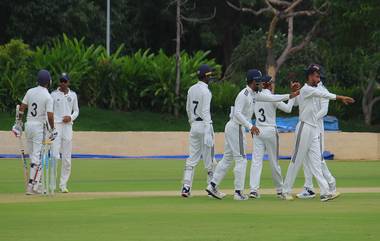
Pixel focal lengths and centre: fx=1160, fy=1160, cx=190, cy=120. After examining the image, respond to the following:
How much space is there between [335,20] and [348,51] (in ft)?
6.05

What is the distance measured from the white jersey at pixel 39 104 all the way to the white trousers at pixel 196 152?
2.66m

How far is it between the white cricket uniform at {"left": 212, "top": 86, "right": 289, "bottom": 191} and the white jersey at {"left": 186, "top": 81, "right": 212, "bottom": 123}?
54cm

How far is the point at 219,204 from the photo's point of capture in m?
Result: 18.1

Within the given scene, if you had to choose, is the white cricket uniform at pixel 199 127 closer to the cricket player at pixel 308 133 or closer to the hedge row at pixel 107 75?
the cricket player at pixel 308 133

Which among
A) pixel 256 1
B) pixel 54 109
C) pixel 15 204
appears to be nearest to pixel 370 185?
pixel 54 109

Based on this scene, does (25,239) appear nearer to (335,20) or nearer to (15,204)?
(15,204)

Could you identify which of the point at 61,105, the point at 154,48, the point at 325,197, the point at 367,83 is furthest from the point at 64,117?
the point at 154,48

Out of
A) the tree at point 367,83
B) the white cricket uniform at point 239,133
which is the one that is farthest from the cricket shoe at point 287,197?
the tree at point 367,83

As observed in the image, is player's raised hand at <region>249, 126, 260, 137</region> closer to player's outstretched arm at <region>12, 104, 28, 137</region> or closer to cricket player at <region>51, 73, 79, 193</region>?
cricket player at <region>51, 73, 79, 193</region>

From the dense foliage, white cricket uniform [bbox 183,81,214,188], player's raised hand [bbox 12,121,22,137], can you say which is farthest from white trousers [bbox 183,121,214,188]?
the dense foliage

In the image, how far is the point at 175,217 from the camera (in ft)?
51.4

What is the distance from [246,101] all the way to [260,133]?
0.75m

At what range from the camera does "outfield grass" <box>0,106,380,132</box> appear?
4116 centimetres

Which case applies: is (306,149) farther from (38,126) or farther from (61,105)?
(61,105)
